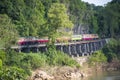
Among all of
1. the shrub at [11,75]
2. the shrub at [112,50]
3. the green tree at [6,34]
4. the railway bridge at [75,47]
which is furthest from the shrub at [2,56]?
the shrub at [112,50]

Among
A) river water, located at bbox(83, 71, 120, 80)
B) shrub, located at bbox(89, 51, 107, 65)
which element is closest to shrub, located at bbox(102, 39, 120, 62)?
shrub, located at bbox(89, 51, 107, 65)

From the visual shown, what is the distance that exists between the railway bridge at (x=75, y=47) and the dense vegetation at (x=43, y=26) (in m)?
3.01

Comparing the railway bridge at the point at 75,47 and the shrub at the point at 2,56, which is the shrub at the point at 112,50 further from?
the shrub at the point at 2,56

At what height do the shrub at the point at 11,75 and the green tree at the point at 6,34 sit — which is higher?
the green tree at the point at 6,34

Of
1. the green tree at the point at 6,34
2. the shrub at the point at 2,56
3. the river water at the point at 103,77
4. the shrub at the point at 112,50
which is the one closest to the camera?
the shrub at the point at 2,56

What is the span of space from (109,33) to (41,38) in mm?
36902

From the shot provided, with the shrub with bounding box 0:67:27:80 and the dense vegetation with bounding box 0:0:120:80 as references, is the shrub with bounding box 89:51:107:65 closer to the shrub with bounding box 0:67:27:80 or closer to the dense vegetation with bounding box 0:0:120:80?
the dense vegetation with bounding box 0:0:120:80

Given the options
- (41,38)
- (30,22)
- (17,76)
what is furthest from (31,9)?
(17,76)

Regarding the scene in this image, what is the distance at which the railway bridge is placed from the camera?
8038cm

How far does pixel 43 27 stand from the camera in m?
84.6

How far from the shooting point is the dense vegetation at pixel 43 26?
2712 inches

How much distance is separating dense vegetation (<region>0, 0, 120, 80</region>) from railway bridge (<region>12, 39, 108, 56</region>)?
301 centimetres

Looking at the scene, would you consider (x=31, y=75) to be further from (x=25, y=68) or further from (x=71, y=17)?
(x=71, y=17)

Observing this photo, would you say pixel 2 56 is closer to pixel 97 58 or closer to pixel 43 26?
pixel 43 26
